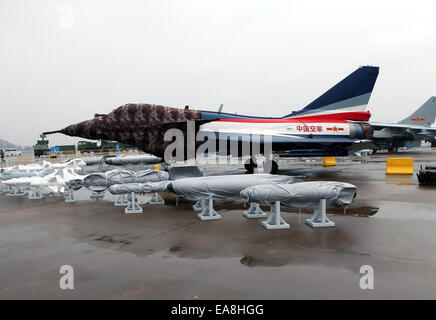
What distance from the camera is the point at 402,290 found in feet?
12.9

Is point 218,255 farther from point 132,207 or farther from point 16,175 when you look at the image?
point 16,175

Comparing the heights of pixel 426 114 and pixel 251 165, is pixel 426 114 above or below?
above

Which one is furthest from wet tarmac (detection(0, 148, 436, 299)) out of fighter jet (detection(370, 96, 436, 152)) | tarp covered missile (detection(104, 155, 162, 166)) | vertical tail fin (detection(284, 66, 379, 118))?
fighter jet (detection(370, 96, 436, 152))

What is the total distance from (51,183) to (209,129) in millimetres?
7406

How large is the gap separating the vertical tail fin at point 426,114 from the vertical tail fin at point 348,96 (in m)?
31.4

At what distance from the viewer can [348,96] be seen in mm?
17656

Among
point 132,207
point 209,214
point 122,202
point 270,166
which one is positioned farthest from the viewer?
point 270,166

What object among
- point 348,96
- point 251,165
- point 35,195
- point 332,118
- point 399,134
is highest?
point 348,96

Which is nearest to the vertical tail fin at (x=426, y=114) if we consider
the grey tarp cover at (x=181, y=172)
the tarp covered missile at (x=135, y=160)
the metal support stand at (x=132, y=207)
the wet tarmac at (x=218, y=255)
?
the tarp covered missile at (x=135, y=160)

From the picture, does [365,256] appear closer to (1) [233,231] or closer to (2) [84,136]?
(1) [233,231]

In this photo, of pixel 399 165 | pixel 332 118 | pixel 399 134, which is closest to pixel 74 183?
pixel 332 118

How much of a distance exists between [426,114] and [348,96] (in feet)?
107

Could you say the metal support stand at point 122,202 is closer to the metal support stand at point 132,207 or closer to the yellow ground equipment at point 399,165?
the metal support stand at point 132,207

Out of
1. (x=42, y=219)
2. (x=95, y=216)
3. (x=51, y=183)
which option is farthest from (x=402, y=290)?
(x=51, y=183)
